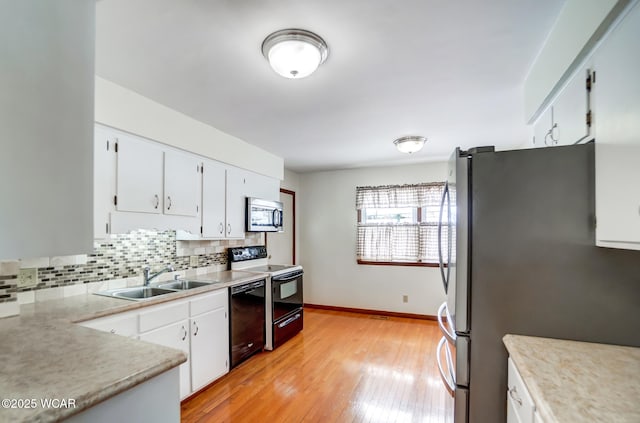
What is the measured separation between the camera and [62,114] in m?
0.97

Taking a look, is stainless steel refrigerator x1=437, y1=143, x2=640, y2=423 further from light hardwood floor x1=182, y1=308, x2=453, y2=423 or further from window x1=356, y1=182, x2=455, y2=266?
window x1=356, y1=182, x2=455, y2=266

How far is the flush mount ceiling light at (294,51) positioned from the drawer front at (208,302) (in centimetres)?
195

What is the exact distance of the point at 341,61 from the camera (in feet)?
6.16

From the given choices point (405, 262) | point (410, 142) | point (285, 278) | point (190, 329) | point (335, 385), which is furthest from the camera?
point (405, 262)

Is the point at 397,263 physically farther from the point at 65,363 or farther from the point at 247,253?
the point at 65,363

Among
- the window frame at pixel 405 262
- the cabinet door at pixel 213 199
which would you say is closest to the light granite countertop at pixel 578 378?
the cabinet door at pixel 213 199

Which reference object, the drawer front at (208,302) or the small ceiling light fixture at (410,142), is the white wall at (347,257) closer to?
the small ceiling light fixture at (410,142)

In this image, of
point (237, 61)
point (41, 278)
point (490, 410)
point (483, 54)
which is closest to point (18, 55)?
point (237, 61)

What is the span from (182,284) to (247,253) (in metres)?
1.08

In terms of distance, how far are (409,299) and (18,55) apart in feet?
16.1

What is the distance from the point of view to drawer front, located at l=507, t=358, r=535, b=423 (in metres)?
1.09

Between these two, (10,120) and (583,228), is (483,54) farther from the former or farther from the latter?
(10,120)

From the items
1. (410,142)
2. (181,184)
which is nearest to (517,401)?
(410,142)

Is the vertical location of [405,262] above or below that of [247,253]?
below
